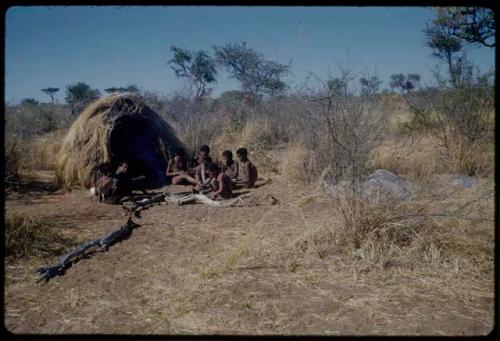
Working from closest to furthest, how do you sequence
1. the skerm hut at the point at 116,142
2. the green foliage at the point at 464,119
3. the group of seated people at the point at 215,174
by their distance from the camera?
1. the group of seated people at the point at 215,174
2. the green foliage at the point at 464,119
3. the skerm hut at the point at 116,142

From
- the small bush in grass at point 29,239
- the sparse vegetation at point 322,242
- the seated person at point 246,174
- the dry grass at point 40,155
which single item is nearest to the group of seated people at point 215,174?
the seated person at point 246,174

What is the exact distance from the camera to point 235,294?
3656 millimetres

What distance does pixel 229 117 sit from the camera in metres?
13.2

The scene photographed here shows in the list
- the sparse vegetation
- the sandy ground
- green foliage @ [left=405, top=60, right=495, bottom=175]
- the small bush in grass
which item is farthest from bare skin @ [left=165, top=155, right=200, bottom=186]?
green foliage @ [left=405, top=60, right=495, bottom=175]

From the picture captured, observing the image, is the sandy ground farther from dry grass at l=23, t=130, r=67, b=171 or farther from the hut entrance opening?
dry grass at l=23, t=130, r=67, b=171

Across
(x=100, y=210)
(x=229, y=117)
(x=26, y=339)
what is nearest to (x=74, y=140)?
(x=100, y=210)

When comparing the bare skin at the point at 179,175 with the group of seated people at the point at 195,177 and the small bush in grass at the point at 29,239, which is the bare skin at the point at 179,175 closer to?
the group of seated people at the point at 195,177

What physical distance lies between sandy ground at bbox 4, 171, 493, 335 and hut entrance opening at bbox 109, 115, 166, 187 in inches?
166

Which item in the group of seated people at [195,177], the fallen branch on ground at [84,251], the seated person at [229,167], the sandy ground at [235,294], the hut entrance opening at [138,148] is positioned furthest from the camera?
the hut entrance opening at [138,148]

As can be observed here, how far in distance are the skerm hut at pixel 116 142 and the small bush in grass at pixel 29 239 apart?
3635 millimetres

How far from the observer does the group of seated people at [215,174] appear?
7.27 metres

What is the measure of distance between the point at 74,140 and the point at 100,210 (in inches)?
110

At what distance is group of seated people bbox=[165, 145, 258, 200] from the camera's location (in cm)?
727
